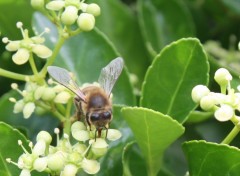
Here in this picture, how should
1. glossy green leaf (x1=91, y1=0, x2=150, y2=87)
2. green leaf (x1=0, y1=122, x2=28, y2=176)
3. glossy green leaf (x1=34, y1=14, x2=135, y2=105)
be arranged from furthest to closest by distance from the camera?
1. glossy green leaf (x1=91, y1=0, x2=150, y2=87)
2. glossy green leaf (x1=34, y1=14, x2=135, y2=105)
3. green leaf (x1=0, y1=122, x2=28, y2=176)

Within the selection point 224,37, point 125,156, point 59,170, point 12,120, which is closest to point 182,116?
point 125,156

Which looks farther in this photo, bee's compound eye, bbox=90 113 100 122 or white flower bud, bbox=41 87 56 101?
white flower bud, bbox=41 87 56 101

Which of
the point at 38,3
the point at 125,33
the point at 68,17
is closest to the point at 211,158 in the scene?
the point at 68,17

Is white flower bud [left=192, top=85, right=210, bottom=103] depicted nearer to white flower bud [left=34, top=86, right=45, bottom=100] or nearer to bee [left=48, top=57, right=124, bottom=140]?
bee [left=48, top=57, right=124, bottom=140]

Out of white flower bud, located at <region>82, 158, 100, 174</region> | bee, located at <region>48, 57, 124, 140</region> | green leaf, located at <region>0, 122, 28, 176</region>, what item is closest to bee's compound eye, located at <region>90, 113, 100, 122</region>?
bee, located at <region>48, 57, 124, 140</region>

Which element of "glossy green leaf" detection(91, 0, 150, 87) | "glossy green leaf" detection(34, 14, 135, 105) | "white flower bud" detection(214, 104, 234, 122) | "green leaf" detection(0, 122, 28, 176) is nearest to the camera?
"white flower bud" detection(214, 104, 234, 122)

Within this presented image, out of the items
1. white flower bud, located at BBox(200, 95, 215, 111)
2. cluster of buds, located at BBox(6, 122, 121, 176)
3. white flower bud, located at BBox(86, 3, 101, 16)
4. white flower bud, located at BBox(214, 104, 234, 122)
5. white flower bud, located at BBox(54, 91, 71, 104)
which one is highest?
white flower bud, located at BBox(86, 3, 101, 16)

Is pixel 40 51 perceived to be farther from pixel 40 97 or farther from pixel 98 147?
pixel 98 147

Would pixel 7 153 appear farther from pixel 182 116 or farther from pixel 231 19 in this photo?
pixel 231 19
